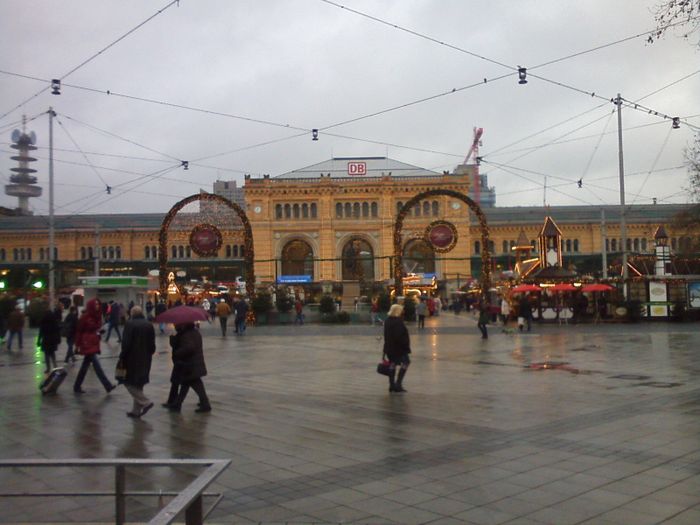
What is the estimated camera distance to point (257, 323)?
37188 mm

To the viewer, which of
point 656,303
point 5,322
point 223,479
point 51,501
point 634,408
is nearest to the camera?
point 51,501

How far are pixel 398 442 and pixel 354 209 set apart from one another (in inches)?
2551

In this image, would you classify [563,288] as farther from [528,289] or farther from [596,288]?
[596,288]

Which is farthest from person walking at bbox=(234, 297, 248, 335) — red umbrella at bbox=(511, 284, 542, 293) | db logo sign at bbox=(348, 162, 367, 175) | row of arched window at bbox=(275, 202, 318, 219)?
db logo sign at bbox=(348, 162, 367, 175)

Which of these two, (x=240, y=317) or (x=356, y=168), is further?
(x=356, y=168)

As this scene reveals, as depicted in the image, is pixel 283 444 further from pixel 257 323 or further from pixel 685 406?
pixel 257 323

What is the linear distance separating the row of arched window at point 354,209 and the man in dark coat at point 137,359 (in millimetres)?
62458

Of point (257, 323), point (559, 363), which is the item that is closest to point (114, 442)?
point (559, 363)

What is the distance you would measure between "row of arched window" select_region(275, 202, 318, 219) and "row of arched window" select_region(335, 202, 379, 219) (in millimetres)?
2456

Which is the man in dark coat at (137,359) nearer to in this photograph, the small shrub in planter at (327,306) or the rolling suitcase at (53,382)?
the rolling suitcase at (53,382)

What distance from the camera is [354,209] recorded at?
72438mm

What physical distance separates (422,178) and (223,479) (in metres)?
66.1

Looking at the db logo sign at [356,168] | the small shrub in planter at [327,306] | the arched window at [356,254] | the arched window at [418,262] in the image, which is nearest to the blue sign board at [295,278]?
the arched window at [356,254]

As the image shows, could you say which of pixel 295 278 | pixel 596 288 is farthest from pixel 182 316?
pixel 295 278
